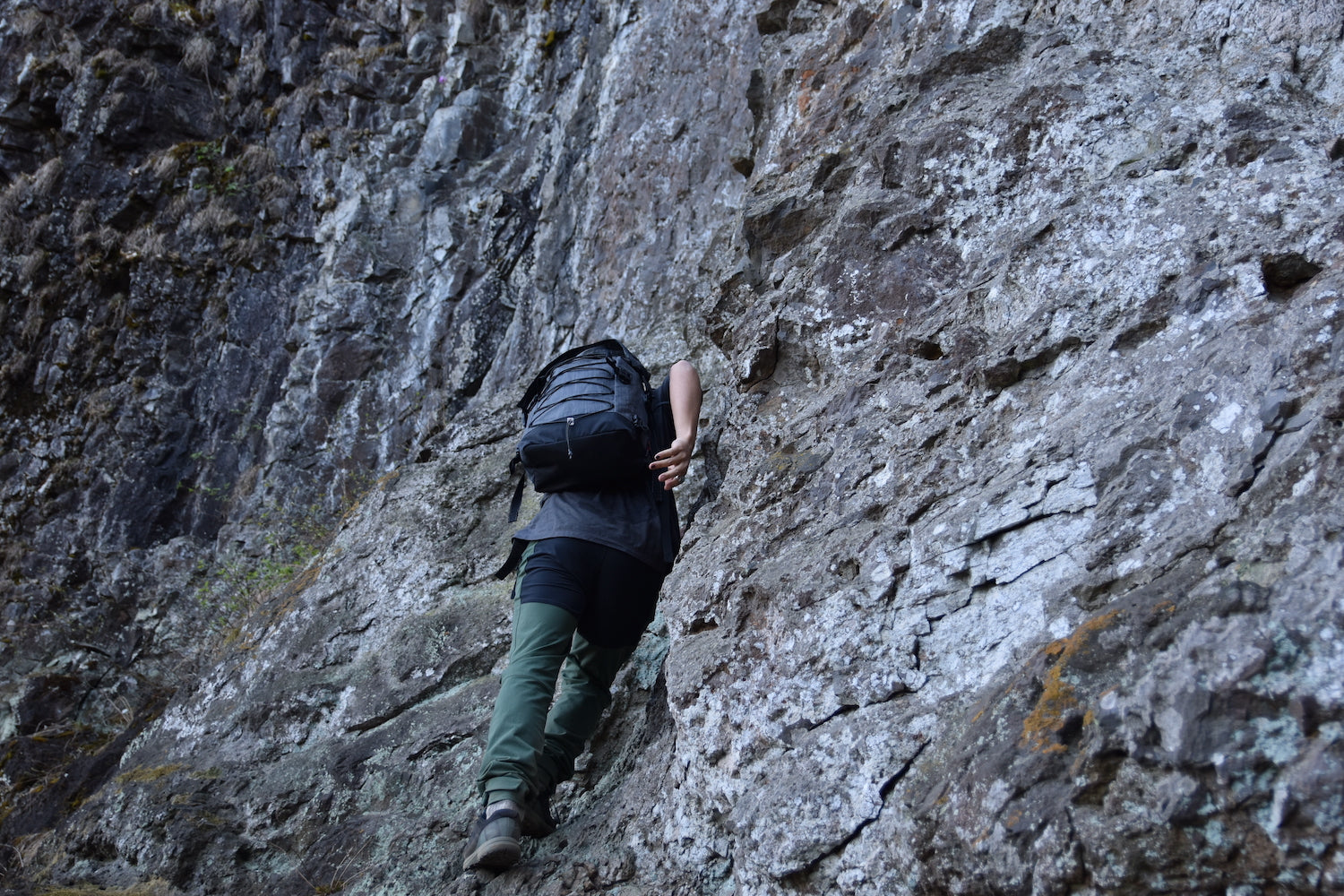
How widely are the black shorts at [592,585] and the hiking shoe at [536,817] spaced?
613mm

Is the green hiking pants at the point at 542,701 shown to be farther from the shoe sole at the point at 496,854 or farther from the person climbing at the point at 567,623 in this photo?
the shoe sole at the point at 496,854

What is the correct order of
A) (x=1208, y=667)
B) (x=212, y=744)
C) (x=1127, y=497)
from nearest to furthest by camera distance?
1. (x=1208, y=667)
2. (x=1127, y=497)
3. (x=212, y=744)

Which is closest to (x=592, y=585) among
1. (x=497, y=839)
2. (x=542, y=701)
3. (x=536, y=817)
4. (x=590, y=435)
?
(x=542, y=701)

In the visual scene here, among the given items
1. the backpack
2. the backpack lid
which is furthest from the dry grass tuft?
the backpack

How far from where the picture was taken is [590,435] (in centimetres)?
367

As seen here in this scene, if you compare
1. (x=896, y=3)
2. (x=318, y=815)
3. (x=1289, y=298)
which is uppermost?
(x=896, y=3)

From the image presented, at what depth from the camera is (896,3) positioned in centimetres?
503

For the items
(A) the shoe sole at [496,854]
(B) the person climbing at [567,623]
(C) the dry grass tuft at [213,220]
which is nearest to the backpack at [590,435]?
(B) the person climbing at [567,623]

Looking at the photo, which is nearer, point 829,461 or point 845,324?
point 829,461

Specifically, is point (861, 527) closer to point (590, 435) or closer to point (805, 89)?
point (590, 435)

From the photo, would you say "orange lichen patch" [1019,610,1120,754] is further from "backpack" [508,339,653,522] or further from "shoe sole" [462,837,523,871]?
"backpack" [508,339,653,522]

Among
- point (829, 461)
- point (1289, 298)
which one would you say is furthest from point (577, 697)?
point (1289, 298)

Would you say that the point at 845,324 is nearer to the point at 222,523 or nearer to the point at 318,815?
the point at 318,815

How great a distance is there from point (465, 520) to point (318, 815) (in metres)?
1.83
